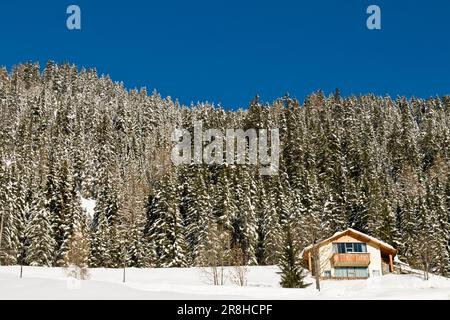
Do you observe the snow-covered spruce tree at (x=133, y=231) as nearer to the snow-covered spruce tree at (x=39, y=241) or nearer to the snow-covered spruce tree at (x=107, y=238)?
the snow-covered spruce tree at (x=107, y=238)

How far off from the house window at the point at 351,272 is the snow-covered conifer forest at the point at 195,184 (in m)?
4.94

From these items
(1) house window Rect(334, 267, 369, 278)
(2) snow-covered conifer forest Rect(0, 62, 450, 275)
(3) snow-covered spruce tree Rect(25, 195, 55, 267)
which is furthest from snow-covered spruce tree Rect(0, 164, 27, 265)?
(1) house window Rect(334, 267, 369, 278)

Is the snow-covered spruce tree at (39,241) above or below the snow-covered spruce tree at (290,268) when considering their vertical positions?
above

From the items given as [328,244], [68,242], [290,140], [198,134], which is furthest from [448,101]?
[68,242]

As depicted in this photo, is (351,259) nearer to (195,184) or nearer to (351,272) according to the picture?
(351,272)

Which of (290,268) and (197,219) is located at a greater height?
(197,219)

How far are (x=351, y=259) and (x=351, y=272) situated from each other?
1.64 metres

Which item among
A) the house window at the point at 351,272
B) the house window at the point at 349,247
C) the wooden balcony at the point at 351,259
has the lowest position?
the house window at the point at 351,272

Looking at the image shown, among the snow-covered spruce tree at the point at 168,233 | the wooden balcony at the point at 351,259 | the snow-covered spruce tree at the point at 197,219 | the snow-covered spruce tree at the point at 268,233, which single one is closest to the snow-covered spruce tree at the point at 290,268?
the wooden balcony at the point at 351,259

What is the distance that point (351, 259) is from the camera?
55.6 meters

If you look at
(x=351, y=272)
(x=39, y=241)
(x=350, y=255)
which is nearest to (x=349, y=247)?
(x=350, y=255)

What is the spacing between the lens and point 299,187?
90.4 metres

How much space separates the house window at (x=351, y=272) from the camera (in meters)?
55.7
